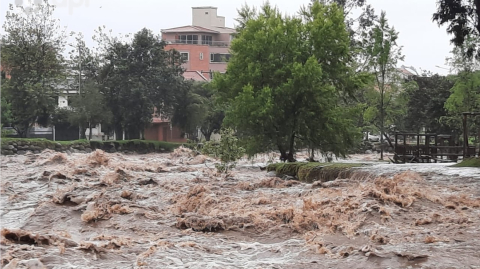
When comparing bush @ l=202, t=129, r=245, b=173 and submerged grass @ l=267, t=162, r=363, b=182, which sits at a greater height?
bush @ l=202, t=129, r=245, b=173

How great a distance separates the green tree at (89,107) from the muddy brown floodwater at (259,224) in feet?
109

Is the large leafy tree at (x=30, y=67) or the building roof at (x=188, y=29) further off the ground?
Answer: the building roof at (x=188, y=29)

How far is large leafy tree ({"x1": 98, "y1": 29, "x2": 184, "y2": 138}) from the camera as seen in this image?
55906mm

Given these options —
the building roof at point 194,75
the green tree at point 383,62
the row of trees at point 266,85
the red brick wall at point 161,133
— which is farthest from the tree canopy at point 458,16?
the building roof at point 194,75

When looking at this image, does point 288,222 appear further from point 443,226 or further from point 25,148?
point 25,148

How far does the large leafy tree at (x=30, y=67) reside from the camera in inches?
2056

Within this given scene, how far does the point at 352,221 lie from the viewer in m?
13.1

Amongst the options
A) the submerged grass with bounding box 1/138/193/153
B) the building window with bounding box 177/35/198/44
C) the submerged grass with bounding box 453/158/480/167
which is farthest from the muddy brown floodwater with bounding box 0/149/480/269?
the building window with bounding box 177/35/198/44

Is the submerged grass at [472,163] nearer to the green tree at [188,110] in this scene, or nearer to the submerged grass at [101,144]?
the submerged grass at [101,144]

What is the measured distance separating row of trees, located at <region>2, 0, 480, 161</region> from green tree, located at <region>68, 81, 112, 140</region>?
3.2 inches

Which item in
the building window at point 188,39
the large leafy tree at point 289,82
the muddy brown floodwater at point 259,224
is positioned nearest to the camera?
the muddy brown floodwater at point 259,224

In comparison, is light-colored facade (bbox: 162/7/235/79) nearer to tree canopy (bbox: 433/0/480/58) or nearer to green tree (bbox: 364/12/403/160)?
green tree (bbox: 364/12/403/160)

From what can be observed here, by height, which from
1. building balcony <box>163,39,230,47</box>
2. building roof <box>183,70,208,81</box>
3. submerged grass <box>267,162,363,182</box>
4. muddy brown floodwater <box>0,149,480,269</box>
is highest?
building balcony <box>163,39,230,47</box>

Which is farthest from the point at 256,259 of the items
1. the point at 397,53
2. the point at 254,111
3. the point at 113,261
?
the point at 397,53
